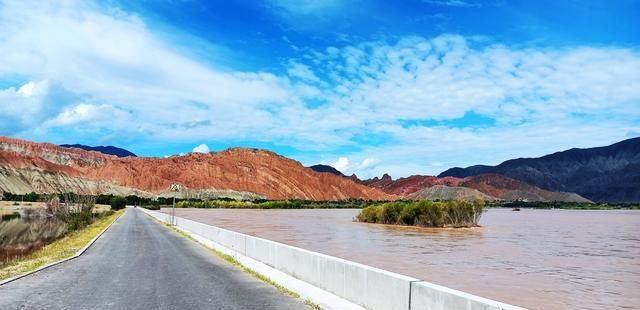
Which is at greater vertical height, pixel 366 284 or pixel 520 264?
pixel 366 284

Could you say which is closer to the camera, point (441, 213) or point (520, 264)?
point (520, 264)

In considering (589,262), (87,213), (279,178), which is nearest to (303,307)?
(589,262)

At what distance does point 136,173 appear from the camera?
18125 centimetres

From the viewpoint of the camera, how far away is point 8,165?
156375 millimetres

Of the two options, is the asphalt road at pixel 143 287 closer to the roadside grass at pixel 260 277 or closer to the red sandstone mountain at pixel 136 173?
the roadside grass at pixel 260 277

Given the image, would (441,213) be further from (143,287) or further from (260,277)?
(143,287)

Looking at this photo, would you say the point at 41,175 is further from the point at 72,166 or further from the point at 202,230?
the point at 202,230

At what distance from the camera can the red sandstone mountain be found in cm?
16025

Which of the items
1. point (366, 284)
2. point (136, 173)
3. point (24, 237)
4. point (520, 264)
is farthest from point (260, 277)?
point (136, 173)

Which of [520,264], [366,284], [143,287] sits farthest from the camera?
[520,264]

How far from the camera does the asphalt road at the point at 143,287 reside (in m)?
11.3

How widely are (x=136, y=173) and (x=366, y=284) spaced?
181 m

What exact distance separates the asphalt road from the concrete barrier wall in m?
0.69

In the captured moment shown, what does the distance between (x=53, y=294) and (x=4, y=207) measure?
356 feet
